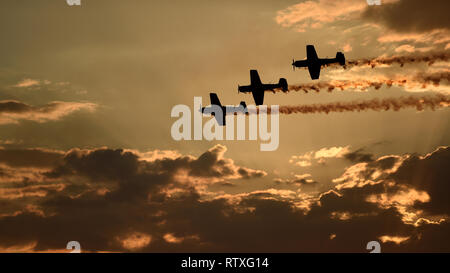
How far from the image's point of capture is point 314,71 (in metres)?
111

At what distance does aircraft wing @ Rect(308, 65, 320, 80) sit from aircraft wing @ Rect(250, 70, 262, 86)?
11.3 m

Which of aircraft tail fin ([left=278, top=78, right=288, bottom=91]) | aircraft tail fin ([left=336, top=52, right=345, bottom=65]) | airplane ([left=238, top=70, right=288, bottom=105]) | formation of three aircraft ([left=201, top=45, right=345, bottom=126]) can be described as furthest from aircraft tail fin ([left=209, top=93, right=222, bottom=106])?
aircraft tail fin ([left=336, top=52, right=345, bottom=65])

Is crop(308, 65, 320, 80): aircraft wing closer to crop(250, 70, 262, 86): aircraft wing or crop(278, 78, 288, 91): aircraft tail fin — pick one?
crop(278, 78, 288, 91): aircraft tail fin

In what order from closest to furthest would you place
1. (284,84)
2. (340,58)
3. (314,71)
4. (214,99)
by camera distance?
(340,58), (314,71), (284,84), (214,99)

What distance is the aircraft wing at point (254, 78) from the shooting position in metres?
115

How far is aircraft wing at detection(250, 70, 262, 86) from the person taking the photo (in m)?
115

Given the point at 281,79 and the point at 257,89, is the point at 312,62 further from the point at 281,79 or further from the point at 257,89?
the point at 257,89

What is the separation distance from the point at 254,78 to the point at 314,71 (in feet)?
44.1

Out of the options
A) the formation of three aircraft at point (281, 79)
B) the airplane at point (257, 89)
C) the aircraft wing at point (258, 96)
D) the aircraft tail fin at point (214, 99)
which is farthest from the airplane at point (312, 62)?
the aircraft tail fin at point (214, 99)

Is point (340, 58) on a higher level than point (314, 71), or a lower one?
higher

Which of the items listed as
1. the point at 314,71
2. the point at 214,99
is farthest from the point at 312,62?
the point at 214,99
